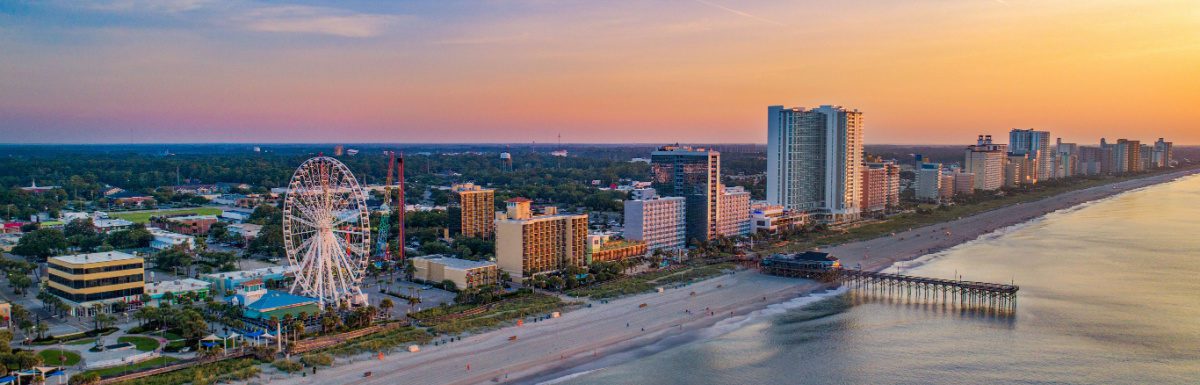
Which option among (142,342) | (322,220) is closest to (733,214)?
(322,220)

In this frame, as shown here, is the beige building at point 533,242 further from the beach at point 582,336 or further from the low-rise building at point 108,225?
the low-rise building at point 108,225

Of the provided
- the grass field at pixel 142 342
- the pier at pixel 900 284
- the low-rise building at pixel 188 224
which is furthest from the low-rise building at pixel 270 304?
the low-rise building at pixel 188 224

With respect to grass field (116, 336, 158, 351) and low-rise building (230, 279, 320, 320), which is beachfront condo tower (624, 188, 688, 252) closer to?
low-rise building (230, 279, 320, 320)

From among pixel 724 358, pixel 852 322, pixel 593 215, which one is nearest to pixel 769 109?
pixel 593 215

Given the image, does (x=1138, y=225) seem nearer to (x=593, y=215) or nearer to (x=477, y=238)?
(x=593, y=215)

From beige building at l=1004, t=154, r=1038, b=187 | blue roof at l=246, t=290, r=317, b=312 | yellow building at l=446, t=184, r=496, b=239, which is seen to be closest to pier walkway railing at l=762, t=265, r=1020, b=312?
yellow building at l=446, t=184, r=496, b=239

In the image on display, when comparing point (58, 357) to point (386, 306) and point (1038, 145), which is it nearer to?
point (386, 306)
